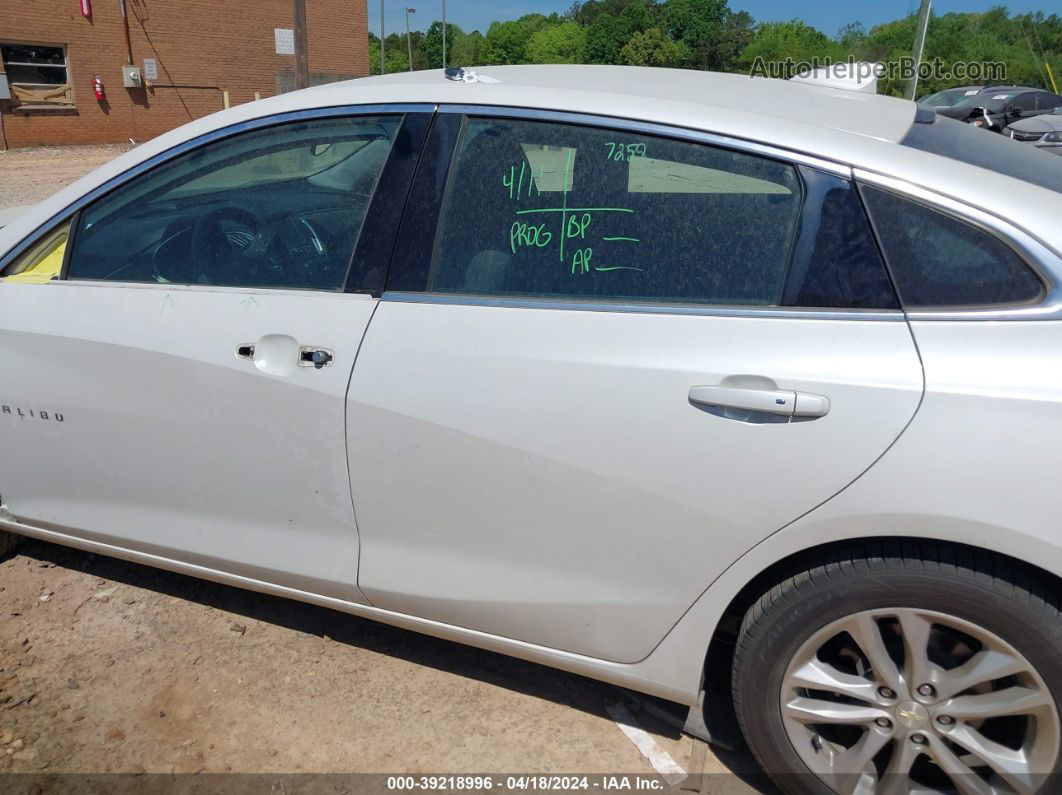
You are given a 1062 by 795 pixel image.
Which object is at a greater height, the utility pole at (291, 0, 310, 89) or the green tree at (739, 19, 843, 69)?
the green tree at (739, 19, 843, 69)

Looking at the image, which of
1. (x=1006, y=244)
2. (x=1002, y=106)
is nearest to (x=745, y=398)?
(x=1006, y=244)

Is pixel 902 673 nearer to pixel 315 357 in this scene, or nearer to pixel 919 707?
pixel 919 707

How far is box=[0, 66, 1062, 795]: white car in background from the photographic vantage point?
1.77 metres

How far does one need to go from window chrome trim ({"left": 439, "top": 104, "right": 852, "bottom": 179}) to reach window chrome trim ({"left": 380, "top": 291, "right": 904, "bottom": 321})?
0.31 m

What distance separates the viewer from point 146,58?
2767cm

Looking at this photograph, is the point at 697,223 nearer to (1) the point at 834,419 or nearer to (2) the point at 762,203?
(2) the point at 762,203

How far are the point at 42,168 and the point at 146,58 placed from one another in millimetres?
9341

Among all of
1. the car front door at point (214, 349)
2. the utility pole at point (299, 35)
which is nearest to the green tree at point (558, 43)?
the utility pole at point (299, 35)

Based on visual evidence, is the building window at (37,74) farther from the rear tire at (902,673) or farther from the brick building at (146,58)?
the rear tire at (902,673)

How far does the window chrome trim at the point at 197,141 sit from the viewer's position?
2.30 metres

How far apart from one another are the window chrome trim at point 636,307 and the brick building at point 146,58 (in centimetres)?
2780

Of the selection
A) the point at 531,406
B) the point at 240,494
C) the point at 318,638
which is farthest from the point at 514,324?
the point at 318,638

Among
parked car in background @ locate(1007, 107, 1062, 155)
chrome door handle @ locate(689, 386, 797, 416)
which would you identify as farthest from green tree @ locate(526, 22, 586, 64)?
chrome door handle @ locate(689, 386, 797, 416)

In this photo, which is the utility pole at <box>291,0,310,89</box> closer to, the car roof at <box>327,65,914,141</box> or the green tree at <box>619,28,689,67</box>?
the car roof at <box>327,65,914,141</box>
